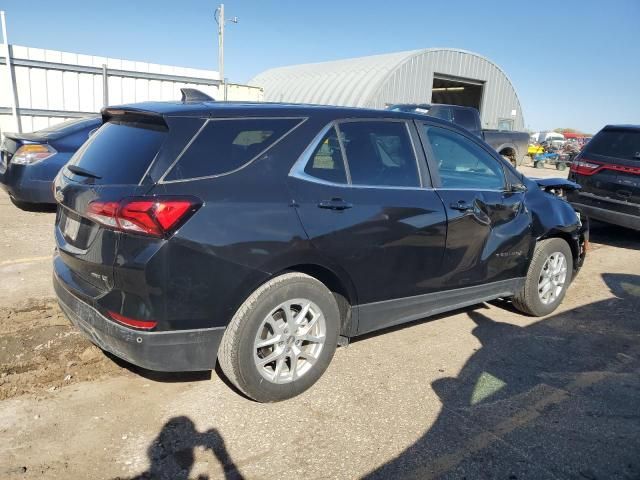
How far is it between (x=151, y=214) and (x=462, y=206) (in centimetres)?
227

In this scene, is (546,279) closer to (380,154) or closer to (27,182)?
(380,154)

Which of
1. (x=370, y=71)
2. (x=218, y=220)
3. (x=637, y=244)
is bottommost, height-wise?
(x=637, y=244)

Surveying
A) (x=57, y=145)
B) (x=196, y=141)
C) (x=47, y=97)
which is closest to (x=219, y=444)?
(x=196, y=141)

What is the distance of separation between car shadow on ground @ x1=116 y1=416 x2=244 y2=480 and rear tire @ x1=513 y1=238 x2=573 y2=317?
10.0 feet

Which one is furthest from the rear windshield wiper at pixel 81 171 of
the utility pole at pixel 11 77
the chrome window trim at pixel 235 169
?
the utility pole at pixel 11 77

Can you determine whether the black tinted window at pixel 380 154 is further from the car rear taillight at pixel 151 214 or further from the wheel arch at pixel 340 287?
the car rear taillight at pixel 151 214

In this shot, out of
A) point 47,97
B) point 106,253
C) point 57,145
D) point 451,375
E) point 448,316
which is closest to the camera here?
point 106,253

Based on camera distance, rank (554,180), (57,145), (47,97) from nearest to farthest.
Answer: (554,180) < (57,145) < (47,97)

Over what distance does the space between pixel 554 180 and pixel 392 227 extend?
253cm

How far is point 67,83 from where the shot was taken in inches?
516

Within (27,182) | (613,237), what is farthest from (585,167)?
(27,182)

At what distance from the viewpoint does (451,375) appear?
11.9ft

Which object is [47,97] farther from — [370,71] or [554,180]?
[370,71]

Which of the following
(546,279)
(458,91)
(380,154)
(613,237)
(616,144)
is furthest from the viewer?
(458,91)
